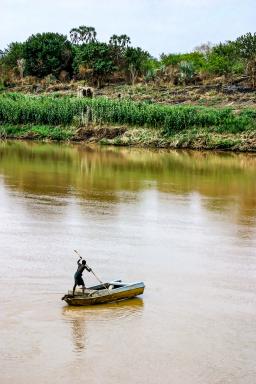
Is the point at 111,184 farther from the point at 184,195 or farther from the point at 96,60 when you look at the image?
the point at 96,60

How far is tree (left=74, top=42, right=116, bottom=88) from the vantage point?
8469 cm

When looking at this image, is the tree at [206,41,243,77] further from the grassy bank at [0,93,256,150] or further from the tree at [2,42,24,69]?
the tree at [2,42,24,69]

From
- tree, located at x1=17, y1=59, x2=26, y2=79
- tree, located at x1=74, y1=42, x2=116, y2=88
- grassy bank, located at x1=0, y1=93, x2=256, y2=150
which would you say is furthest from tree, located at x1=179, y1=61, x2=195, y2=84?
tree, located at x1=17, y1=59, x2=26, y2=79

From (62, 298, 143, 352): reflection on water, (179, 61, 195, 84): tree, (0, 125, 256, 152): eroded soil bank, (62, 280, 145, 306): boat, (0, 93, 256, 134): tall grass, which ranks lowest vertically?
(62, 298, 143, 352): reflection on water

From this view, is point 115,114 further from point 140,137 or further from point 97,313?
point 97,313

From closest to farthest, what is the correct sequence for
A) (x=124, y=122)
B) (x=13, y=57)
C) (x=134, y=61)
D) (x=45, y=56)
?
(x=124, y=122)
(x=134, y=61)
(x=45, y=56)
(x=13, y=57)

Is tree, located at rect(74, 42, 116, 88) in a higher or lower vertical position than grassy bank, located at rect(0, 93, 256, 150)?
higher

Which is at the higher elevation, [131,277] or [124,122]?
[124,122]

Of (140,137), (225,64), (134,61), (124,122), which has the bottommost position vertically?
(140,137)

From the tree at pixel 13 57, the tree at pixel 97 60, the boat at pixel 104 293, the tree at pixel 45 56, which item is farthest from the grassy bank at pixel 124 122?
the boat at pixel 104 293

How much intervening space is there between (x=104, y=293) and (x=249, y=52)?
208ft

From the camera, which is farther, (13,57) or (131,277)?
(13,57)

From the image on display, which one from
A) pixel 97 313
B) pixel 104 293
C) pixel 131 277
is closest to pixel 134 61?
pixel 131 277

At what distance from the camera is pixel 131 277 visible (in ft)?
70.4
